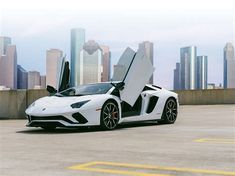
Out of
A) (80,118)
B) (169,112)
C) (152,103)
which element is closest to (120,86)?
(152,103)

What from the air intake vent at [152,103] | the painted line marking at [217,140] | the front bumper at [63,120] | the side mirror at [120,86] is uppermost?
the side mirror at [120,86]

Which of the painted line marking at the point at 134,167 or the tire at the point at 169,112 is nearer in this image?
the painted line marking at the point at 134,167

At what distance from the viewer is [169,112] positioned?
11.6 m

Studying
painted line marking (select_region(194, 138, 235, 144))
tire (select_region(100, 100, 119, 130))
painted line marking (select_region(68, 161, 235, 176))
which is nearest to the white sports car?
tire (select_region(100, 100, 119, 130))

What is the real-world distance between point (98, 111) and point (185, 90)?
750 inches

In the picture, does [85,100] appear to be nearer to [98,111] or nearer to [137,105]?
[98,111]

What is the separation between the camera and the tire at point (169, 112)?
11.5 meters

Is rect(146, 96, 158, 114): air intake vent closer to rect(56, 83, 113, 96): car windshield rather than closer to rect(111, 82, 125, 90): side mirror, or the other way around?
rect(111, 82, 125, 90): side mirror

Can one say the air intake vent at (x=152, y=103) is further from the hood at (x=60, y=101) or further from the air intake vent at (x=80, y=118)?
the air intake vent at (x=80, y=118)

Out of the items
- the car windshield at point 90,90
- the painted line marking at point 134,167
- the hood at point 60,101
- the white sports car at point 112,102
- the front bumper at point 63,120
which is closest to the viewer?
the painted line marking at point 134,167

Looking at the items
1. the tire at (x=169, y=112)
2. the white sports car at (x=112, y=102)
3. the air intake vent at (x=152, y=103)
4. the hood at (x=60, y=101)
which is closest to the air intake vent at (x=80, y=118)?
the white sports car at (x=112, y=102)

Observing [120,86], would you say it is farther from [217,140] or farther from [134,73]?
[217,140]

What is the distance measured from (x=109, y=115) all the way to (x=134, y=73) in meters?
1.34

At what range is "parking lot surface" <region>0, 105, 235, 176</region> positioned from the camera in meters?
4.59
